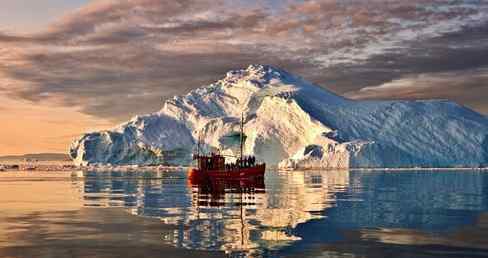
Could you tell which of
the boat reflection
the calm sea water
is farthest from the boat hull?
the calm sea water

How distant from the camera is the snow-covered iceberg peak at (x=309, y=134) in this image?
166088 mm

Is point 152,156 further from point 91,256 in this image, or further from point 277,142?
point 91,256

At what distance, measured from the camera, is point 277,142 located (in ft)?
578

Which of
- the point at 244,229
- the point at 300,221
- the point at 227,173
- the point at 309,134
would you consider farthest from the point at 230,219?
the point at 309,134

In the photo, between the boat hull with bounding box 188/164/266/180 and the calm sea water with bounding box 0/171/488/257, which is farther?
the boat hull with bounding box 188/164/266/180

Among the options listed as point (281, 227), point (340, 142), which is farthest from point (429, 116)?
point (281, 227)

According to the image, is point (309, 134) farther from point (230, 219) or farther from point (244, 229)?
point (244, 229)

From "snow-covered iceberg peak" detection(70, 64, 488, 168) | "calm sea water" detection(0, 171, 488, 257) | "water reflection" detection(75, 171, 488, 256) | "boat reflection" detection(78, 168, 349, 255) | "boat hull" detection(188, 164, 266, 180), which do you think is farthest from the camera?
"snow-covered iceberg peak" detection(70, 64, 488, 168)

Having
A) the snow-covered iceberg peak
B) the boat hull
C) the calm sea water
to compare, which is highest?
the snow-covered iceberg peak

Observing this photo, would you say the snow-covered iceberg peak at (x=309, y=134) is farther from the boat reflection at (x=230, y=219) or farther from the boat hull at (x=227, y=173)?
the boat reflection at (x=230, y=219)

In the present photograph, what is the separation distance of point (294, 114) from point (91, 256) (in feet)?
535

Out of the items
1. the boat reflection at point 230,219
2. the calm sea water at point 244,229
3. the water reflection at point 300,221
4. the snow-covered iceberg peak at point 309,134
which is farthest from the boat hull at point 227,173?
the snow-covered iceberg peak at point 309,134

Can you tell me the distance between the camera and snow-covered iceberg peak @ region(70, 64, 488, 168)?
16609cm

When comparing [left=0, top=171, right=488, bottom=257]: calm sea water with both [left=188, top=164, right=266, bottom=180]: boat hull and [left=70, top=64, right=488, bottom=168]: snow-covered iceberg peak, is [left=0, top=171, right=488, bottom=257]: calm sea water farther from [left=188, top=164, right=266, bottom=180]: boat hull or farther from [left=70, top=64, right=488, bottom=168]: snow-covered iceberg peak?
[left=70, top=64, right=488, bottom=168]: snow-covered iceberg peak
